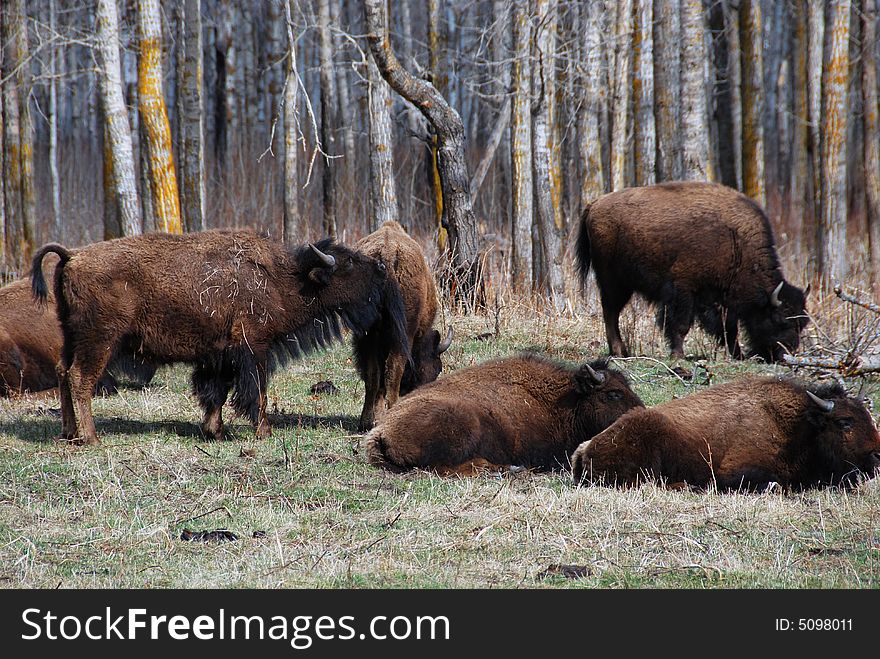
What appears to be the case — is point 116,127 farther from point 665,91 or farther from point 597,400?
point 665,91

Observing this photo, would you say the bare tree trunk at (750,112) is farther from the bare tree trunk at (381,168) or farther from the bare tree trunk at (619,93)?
the bare tree trunk at (381,168)

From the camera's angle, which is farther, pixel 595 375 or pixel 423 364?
pixel 423 364

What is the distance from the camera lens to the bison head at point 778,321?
12.1 metres

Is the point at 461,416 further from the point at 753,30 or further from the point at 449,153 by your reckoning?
the point at 753,30

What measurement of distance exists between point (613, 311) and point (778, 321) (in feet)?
6.55

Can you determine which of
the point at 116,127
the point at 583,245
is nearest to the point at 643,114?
the point at 583,245

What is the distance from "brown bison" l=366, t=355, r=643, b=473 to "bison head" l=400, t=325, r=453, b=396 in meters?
1.46

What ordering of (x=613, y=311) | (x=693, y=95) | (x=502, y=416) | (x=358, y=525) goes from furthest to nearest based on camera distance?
(x=693, y=95) < (x=613, y=311) < (x=502, y=416) < (x=358, y=525)

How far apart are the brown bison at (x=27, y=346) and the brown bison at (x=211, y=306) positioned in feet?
7.18

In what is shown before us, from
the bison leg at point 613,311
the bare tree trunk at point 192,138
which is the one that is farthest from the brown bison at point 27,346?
the bare tree trunk at point 192,138

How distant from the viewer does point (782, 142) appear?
33.8 meters

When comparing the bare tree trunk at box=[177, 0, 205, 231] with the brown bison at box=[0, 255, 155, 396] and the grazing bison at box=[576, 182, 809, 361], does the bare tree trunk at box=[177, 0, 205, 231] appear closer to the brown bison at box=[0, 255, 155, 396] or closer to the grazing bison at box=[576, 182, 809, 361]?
the brown bison at box=[0, 255, 155, 396]

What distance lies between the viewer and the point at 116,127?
12.8 meters

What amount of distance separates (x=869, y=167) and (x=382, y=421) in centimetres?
1376
